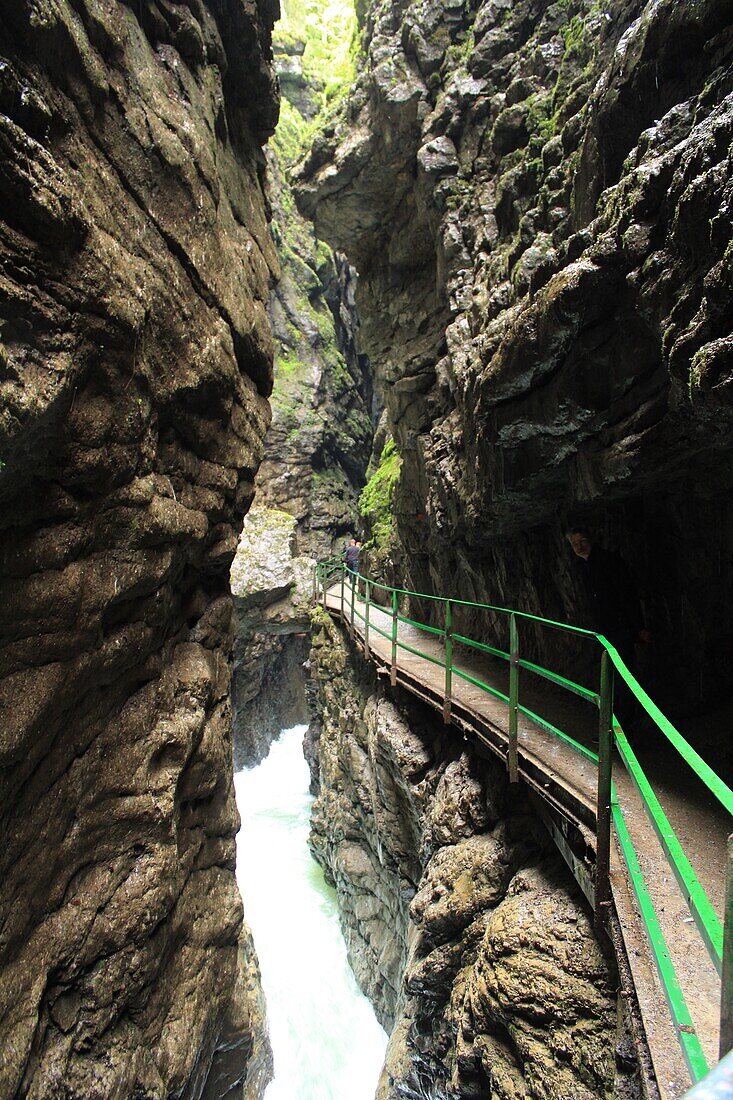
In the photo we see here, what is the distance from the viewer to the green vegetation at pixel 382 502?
15169 mm

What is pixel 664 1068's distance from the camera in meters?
1.97

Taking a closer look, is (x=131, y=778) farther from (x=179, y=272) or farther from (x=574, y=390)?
(x=574, y=390)

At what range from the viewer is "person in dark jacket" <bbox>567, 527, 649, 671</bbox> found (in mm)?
4629

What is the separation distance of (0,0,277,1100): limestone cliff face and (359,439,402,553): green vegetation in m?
9.21

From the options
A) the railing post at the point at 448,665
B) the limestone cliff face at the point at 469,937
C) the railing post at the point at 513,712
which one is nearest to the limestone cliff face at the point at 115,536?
the limestone cliff face at the point at 469,937

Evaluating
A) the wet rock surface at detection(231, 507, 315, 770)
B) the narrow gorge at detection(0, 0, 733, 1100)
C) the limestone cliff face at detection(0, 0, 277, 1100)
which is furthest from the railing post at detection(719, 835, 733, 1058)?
the wet rock surface at detection(231, 507, 315, 770)

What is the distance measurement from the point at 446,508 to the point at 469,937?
660 centimetres

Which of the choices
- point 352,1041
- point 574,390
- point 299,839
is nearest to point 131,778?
point 574,390

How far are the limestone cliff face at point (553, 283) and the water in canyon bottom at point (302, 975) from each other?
8.54 meters

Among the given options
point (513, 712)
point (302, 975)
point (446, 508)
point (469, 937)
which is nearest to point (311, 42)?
point (446, 508)

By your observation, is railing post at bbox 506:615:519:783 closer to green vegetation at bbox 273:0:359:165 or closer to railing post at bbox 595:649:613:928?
railing post at bbox 595:649:613:928

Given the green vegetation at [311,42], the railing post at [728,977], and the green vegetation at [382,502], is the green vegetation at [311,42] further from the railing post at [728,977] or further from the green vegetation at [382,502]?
the railing post at [728,977]

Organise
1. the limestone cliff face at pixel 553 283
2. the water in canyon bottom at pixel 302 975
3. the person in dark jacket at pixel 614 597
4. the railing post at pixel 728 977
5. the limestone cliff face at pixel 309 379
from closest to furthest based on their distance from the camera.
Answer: the railing post at pixel 728 977, the limestone cliff face at pixel 553 283, the person in dark jacket at pixel 614 597, the water in canyon bottom at pixel 302 975, the limestone cliff face at pixel 309 379

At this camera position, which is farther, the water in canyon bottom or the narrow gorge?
the water in canyon bottom
